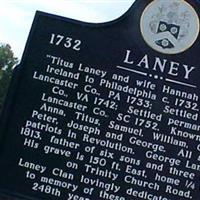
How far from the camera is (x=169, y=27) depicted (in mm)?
7125

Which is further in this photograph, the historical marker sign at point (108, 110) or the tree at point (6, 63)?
the tree at point (6, 63)

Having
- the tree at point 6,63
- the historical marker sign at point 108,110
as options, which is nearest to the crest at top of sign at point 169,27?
the historical marker sign at point 108,110

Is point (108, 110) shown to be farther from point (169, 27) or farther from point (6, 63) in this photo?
point (6, 63)

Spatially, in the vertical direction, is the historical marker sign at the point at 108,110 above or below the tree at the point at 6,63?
below

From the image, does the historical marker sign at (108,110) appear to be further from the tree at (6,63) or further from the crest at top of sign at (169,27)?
the tree at (6,63)

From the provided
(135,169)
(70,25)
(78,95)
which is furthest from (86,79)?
(135,169)

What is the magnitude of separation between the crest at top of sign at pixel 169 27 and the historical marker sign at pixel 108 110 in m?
0.01

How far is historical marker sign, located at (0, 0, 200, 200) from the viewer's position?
22.6ft

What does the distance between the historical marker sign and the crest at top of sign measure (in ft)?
0.04

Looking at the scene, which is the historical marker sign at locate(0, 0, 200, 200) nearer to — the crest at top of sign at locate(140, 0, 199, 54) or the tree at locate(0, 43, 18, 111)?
the crest at top of sign at locate(140, 0, 199, 54)

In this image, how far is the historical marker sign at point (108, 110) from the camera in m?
6.89

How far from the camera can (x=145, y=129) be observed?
22.7 ft

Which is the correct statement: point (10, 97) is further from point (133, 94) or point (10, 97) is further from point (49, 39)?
point (133, 94)

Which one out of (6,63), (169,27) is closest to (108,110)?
(169,27)
